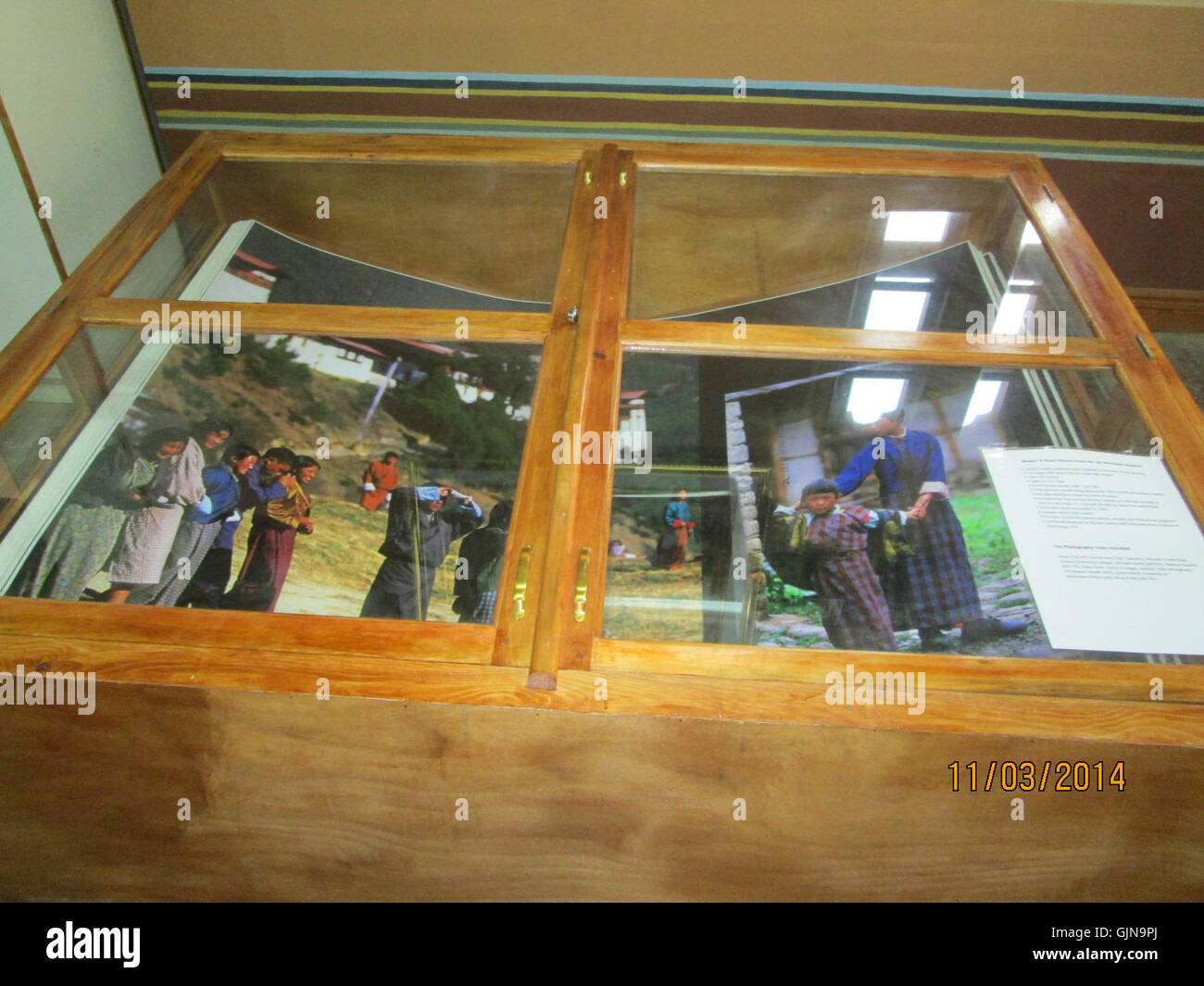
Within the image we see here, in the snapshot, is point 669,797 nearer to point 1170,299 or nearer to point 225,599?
point 225,599

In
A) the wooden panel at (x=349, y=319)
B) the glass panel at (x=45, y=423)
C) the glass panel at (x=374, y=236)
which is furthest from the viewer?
the glass panel at (x=374, y=236)

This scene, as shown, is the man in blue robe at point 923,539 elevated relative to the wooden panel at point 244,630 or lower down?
elevated

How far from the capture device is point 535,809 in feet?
3.57

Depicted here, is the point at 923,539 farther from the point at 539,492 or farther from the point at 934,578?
the point at 539,492

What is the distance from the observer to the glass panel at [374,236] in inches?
62.7

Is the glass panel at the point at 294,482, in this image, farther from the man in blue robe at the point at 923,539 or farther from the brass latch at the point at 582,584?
the man in blue robe at the point at 923,539

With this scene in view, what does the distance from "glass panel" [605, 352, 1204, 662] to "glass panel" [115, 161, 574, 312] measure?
369 mm

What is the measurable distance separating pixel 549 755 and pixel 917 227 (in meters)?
1.26

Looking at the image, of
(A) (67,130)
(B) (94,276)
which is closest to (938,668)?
(B) (94,276)

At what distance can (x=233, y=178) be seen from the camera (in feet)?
6.07

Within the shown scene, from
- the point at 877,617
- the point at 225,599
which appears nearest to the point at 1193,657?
the point at 877,617

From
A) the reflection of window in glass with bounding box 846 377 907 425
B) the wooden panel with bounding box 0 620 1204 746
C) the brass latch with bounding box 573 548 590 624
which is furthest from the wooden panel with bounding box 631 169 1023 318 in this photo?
the wooden panel with bounding box 0 620 1204 746

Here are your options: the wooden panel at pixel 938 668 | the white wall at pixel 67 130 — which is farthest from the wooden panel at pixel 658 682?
the white wall at pixel 67 130

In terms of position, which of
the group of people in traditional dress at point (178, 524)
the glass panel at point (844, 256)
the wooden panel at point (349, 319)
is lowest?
the group of people in traditional dress at point (178, 524)
